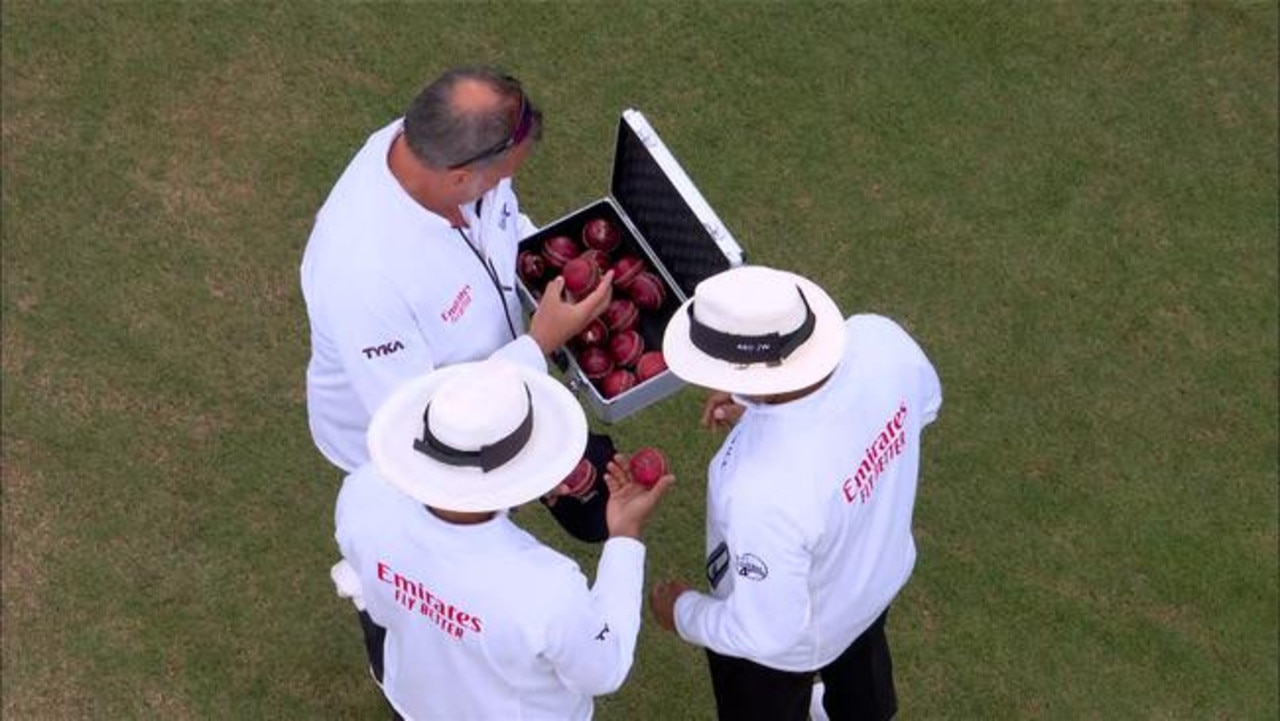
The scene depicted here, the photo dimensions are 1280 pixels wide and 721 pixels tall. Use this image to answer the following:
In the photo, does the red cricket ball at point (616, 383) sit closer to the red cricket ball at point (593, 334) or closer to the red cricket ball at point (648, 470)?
the red cricket ball at point (593, 334)

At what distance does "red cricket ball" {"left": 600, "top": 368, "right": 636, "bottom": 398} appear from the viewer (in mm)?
6902

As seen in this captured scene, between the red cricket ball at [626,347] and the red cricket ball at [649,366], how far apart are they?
0.24 feet

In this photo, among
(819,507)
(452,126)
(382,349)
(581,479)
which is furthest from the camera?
(581,479)

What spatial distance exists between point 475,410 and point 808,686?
90.5 inches

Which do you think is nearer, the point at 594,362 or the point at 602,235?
the point at 594,362

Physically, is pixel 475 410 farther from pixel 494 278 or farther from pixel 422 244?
pixel 494 278

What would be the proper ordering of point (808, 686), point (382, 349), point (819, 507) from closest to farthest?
1. point (819, 507)
2. point (382, 349)
3. point (808, 686)

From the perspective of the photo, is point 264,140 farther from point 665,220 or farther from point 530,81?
point 665,220

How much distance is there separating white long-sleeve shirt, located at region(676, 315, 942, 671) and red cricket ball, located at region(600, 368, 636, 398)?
134 centimetres

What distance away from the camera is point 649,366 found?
690 centimetres

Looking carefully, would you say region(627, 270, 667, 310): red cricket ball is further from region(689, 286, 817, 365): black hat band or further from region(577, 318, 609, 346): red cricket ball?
region(689, 286, 817, 365): black hat band

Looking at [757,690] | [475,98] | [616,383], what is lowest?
[757,690]

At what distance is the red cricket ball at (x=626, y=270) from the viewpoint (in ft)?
23.6

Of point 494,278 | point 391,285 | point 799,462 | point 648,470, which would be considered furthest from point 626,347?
point 799,462
